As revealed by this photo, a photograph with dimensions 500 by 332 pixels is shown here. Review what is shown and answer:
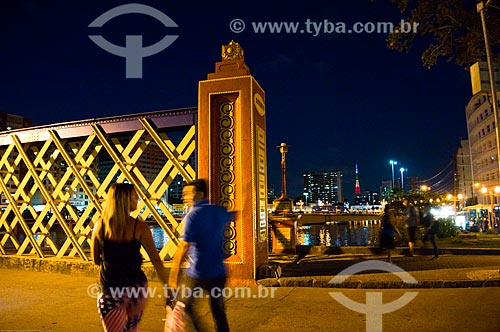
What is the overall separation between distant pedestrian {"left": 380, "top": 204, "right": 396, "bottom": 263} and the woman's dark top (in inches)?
307

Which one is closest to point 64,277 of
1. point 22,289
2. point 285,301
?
point 22,289

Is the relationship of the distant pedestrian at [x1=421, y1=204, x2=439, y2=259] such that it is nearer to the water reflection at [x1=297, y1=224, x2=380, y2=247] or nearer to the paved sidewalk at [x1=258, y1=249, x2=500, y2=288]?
the paved sidewalk at [x1=258, y1=249, x2=500, y2=288]

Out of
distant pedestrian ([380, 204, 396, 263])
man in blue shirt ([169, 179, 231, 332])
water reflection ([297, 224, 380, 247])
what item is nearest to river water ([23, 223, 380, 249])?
water reflection ([297, 224, 380, 247])

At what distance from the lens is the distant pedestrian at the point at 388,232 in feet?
32.3

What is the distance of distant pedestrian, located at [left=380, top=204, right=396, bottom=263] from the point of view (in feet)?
32.3

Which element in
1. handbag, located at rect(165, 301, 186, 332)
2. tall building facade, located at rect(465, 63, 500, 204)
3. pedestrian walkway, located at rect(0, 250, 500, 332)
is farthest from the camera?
tall building facade, located at rect(465, 63, 500, 204)

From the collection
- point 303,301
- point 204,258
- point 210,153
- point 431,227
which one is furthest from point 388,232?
point 204,258

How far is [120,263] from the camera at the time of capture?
3289mm

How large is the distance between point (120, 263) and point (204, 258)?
879 mm

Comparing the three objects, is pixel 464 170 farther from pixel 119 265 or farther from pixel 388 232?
pixel 119 265

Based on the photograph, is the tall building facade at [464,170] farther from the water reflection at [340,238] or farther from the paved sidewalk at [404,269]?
the paved sidewalk at [404,269]

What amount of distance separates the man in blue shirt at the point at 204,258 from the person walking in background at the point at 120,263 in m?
0.52

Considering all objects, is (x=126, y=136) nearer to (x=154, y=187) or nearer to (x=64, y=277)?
(x=154, y=187)

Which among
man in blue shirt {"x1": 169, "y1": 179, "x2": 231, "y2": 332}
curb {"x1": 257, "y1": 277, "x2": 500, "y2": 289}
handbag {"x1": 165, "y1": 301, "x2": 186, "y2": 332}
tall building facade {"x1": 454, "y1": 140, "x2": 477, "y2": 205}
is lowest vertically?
curb {"x1": 257, "y1": 277, "x2": 500, "y2": 289}
